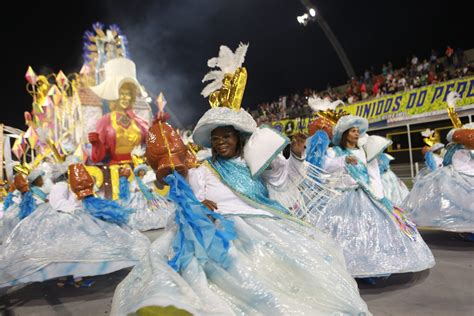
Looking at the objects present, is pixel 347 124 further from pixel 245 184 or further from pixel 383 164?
pixel 383 164

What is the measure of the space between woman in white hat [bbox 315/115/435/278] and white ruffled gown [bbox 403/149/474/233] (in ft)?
5.36

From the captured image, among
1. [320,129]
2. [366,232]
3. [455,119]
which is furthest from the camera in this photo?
[455,119]

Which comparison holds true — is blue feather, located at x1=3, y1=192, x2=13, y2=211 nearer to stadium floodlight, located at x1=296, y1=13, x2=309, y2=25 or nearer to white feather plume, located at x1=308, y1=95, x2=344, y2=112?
white feather plume, located at x1=308, y1=95, x2=344, y2=112

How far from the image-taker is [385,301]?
3.54 metres

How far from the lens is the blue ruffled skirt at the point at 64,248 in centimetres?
419

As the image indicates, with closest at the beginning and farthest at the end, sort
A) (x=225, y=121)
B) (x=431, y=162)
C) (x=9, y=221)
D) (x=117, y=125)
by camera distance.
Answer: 1. (x=225, y=121)
2. (x=431, y=162)
3. (x=9, y=221)
4. (x=117, y=125)

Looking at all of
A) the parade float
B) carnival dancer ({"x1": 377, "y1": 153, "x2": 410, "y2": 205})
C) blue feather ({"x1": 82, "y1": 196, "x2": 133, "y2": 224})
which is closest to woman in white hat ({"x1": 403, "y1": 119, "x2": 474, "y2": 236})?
carnival dancer ({"x1": 377, "y1": 153, "x2": 410, "y2": 205})

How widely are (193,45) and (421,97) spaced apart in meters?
14.2

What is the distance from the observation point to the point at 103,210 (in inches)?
189

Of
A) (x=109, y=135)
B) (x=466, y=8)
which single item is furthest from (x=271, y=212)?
(x=466, y=8)

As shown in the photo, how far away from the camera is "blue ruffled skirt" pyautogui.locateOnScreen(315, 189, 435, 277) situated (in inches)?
144

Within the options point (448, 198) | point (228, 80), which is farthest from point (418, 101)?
point (228, 80)

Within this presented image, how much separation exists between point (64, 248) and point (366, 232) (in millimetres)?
3019

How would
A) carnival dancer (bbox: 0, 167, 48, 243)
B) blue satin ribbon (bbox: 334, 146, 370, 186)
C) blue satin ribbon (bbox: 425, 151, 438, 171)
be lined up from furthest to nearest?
1. blue satin ribbon (bbox: 425, 151, 438, 171)
2. carnival dancer (bbox: 0, 167, 48, 243)
3. blue satin ribbon (bbox: 334, 146, 370, 186)
